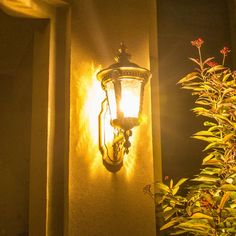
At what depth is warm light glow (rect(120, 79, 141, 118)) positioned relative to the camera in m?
3.21

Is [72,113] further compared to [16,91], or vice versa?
[16,91]

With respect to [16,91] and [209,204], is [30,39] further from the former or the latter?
[209,204]

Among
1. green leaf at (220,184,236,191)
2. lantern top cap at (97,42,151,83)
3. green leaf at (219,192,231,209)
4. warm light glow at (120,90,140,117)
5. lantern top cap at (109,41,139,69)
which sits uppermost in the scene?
lantern top cap at (109,41,139,69)

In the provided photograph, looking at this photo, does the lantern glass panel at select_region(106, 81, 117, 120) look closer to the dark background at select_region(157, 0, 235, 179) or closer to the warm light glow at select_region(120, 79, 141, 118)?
the warm light glow at select_region(120, 79, 141, 118)

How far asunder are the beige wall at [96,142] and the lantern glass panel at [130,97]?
0.42 meters

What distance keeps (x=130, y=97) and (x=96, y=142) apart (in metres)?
0.57

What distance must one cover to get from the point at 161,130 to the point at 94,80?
5.95ft

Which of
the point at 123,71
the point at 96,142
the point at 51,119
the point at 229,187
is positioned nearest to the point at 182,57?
the point at 123,71

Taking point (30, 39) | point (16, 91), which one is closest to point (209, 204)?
point (30, 39)

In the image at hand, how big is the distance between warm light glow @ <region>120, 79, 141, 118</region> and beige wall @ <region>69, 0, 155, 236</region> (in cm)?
42

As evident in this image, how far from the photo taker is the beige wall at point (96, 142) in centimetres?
332

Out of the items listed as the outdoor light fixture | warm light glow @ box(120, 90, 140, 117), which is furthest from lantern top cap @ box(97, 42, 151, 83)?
warm light glow @ box(120, 90, 140, 117)

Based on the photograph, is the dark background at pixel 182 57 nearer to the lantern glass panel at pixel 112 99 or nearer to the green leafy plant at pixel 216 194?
the green leafy plant at pixel 216 194

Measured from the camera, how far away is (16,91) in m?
6.18
